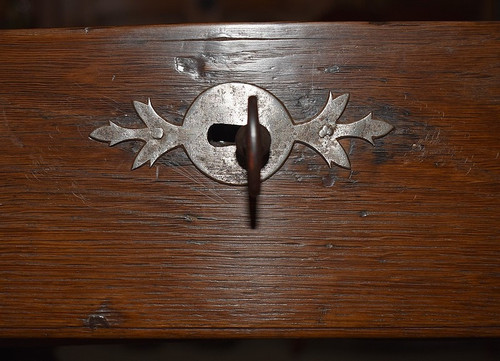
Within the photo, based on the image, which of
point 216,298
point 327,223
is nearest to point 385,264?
point 327,223

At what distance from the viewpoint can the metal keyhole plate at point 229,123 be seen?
722 mm

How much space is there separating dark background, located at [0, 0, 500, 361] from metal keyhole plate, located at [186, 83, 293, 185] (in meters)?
0.45

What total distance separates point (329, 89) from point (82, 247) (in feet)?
1.27

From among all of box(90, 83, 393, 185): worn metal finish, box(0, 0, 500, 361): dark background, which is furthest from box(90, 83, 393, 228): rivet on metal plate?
box(0, 0, 500, 361): dark background

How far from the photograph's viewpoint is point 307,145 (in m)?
0.73

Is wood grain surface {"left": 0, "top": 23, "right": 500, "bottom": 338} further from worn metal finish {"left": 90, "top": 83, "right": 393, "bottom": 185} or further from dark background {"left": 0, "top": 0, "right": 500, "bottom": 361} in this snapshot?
dark background {"left": 0, "top": 0, "right": 500, "bottom": 361}

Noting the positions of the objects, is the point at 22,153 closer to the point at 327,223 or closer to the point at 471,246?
the point at 327,223
